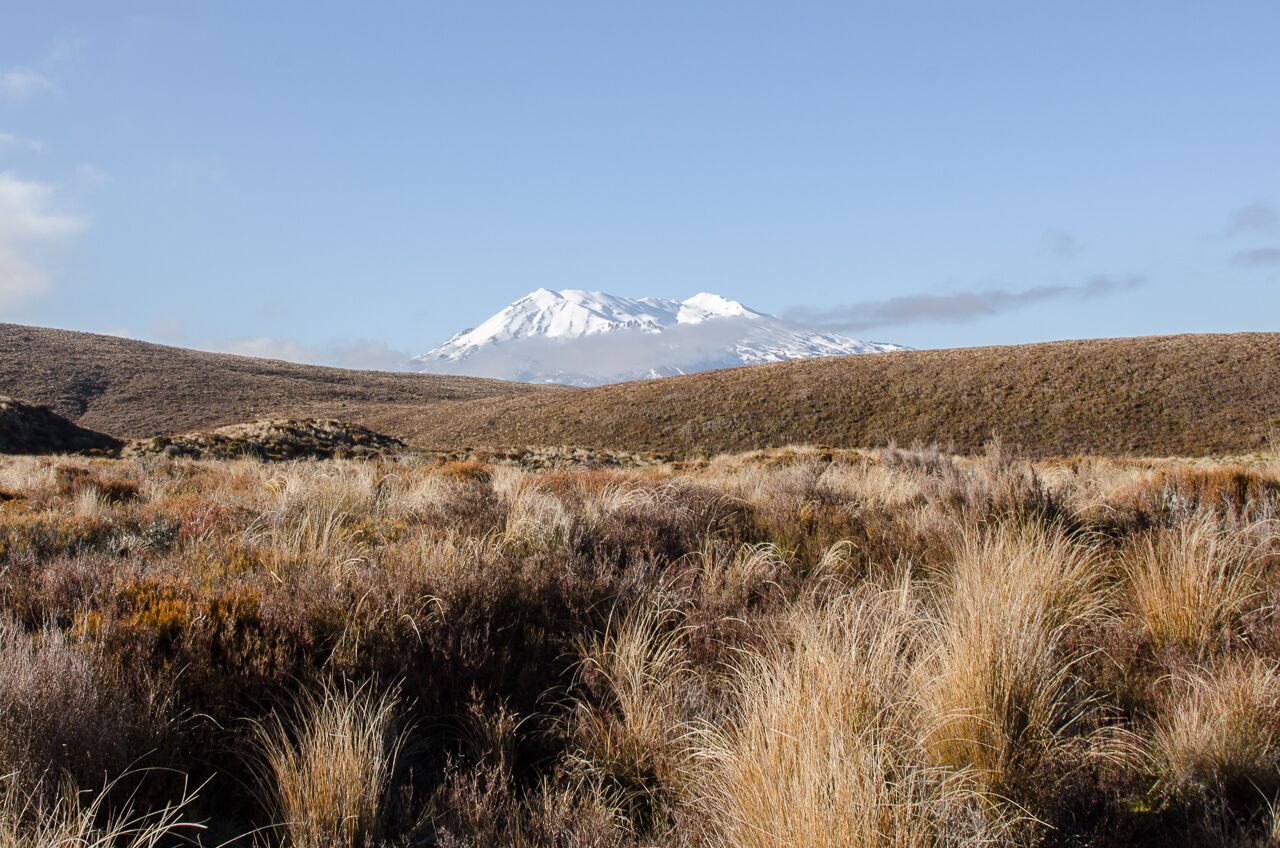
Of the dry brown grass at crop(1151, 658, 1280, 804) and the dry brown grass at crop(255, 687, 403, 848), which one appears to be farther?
the dry brown grass at crop(1151, 658, 1280, 804)

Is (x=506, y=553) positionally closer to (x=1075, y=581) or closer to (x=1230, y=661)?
(x=1075, y=581)

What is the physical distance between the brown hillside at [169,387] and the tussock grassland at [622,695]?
179 ft

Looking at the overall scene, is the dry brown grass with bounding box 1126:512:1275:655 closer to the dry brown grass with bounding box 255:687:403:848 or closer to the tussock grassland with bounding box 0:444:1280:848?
the tussock grassland with bounding box 0:444:1280:848

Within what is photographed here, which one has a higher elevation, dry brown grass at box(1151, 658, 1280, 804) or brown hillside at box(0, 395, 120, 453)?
dry brown grass at box(1151, 658, 1280, 804)

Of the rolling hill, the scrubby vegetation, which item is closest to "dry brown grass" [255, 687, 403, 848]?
the scrubby vegetation

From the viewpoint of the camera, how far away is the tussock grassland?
2467mm

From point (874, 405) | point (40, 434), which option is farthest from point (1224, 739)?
point (874, 405)

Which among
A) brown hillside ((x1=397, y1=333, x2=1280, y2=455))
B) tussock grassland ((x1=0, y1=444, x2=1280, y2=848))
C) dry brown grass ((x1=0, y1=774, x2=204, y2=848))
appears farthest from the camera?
brown hillside ((x1=397, y1=333, x2=1280, y2=455))

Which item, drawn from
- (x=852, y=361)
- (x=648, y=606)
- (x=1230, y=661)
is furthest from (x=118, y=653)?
(x=852, y=361)

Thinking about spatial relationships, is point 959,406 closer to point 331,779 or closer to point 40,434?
point 40,434

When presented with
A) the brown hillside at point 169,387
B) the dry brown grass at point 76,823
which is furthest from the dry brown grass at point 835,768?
the brown hillside at point 169,387

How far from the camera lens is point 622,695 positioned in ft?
10.9

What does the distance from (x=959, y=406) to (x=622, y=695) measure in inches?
1917

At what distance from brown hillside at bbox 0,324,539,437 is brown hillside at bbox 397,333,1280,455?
17649 millimetres
